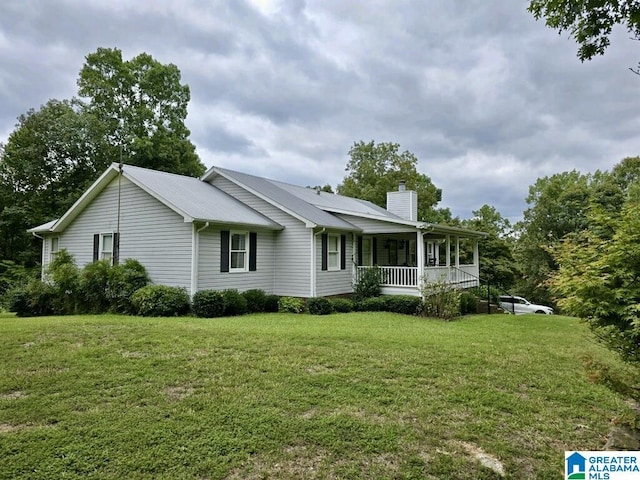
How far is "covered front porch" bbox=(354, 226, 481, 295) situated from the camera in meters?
16.1

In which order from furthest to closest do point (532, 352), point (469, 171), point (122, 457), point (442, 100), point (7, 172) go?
point (469, 171) → point (7, 172) → point (442, 100) → point (532, 352) → point (122, 457)

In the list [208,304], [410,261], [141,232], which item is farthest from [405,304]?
[141,232]

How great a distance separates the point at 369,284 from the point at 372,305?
143 centimetres

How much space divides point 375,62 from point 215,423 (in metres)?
14.8

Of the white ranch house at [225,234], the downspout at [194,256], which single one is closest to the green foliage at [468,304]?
the white ranch house at [225,234]

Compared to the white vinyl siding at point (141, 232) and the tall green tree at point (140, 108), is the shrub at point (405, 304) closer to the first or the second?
the white vinyl siding at point (141, 232)

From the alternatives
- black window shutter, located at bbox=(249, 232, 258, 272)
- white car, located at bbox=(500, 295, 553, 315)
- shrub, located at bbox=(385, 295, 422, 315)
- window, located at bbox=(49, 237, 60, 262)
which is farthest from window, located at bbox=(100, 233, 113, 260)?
white car, located at bbox=(500, 295, 553, 315)

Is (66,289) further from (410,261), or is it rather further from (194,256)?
(410,261)

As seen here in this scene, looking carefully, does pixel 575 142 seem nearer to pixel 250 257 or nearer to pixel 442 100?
pixel 442 100

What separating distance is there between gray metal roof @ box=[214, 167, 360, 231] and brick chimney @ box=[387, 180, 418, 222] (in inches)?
264

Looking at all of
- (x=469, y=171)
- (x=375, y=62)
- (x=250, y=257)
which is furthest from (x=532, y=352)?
(x=469, y=171)

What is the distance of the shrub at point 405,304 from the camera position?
14521 millimetres

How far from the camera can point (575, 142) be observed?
81.6 feet

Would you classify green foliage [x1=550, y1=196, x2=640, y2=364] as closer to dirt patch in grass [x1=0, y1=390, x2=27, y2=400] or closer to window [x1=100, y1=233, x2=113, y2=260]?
dirt patch in grass [x1=0, y1=390, x2=27, y2=400]
